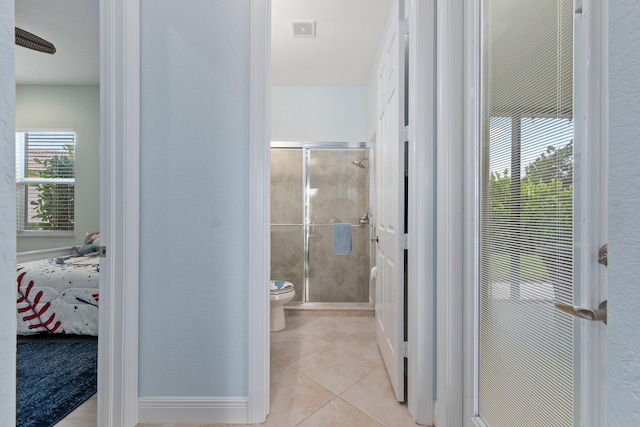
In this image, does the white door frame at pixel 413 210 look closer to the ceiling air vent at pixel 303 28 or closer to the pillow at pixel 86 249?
the ceiling air vent at pixel 303 28

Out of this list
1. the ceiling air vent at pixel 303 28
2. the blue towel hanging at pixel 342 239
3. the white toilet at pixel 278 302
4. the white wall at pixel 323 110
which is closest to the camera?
the ceiling air vent at pixel 303 28

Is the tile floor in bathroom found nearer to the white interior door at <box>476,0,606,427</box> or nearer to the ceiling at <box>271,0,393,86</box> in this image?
the white interior door at <box>476,0,606,427</box>

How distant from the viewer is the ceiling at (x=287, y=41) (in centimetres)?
241

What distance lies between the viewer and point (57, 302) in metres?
2.45

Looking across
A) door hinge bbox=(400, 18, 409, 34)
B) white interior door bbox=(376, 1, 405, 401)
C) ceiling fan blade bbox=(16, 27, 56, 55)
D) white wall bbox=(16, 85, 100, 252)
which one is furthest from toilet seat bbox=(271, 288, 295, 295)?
white wall bbox=(16, 85, 100, 252)

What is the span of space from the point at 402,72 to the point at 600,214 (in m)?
1.28

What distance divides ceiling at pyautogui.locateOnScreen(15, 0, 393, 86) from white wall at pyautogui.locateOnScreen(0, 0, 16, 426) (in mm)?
2301

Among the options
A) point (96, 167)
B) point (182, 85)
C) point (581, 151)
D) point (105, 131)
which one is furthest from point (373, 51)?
point (96, 167)

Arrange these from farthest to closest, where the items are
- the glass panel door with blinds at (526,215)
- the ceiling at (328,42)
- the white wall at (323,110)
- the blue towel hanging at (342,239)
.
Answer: the white wall at (323,110) < the blue towel hanging at (342,239) < the ceiling at (328,42) < the glass panel door with blinds at (526,215)

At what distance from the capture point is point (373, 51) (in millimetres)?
3004

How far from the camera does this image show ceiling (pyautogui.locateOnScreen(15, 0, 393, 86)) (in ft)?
7.91

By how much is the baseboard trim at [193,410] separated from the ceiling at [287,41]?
2619 mm

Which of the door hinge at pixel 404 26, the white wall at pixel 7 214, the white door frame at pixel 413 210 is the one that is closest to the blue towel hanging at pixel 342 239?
the white door frame at pixel 413 210

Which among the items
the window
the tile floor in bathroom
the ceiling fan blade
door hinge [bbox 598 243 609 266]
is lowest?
the tile floor in bathroom
